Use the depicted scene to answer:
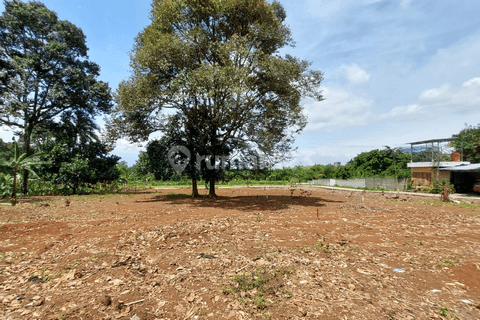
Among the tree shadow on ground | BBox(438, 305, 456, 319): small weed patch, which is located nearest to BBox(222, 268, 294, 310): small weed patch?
BBox(438, 305, 456, 319): small weed patch

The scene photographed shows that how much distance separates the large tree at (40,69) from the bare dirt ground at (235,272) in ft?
57.6

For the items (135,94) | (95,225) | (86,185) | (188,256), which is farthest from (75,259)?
(86,185)

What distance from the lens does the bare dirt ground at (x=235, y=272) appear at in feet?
11.4

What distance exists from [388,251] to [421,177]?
83.5 ft

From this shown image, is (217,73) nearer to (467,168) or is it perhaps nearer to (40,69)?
(40,69)

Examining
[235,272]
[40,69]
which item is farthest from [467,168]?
[40,69]

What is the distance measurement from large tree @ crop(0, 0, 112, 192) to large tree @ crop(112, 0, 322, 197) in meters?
9.02

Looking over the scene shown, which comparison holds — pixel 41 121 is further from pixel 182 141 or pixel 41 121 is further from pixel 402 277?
pixel 402 277

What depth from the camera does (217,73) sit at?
37.0ft

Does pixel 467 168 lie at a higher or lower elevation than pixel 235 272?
higher

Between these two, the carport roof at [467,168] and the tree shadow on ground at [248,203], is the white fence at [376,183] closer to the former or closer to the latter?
the carport roof at [467,168]

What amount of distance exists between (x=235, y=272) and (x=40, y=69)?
2495 centimetres

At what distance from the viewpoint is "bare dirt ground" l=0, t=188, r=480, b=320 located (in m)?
3.47

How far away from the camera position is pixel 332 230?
7637 mm
